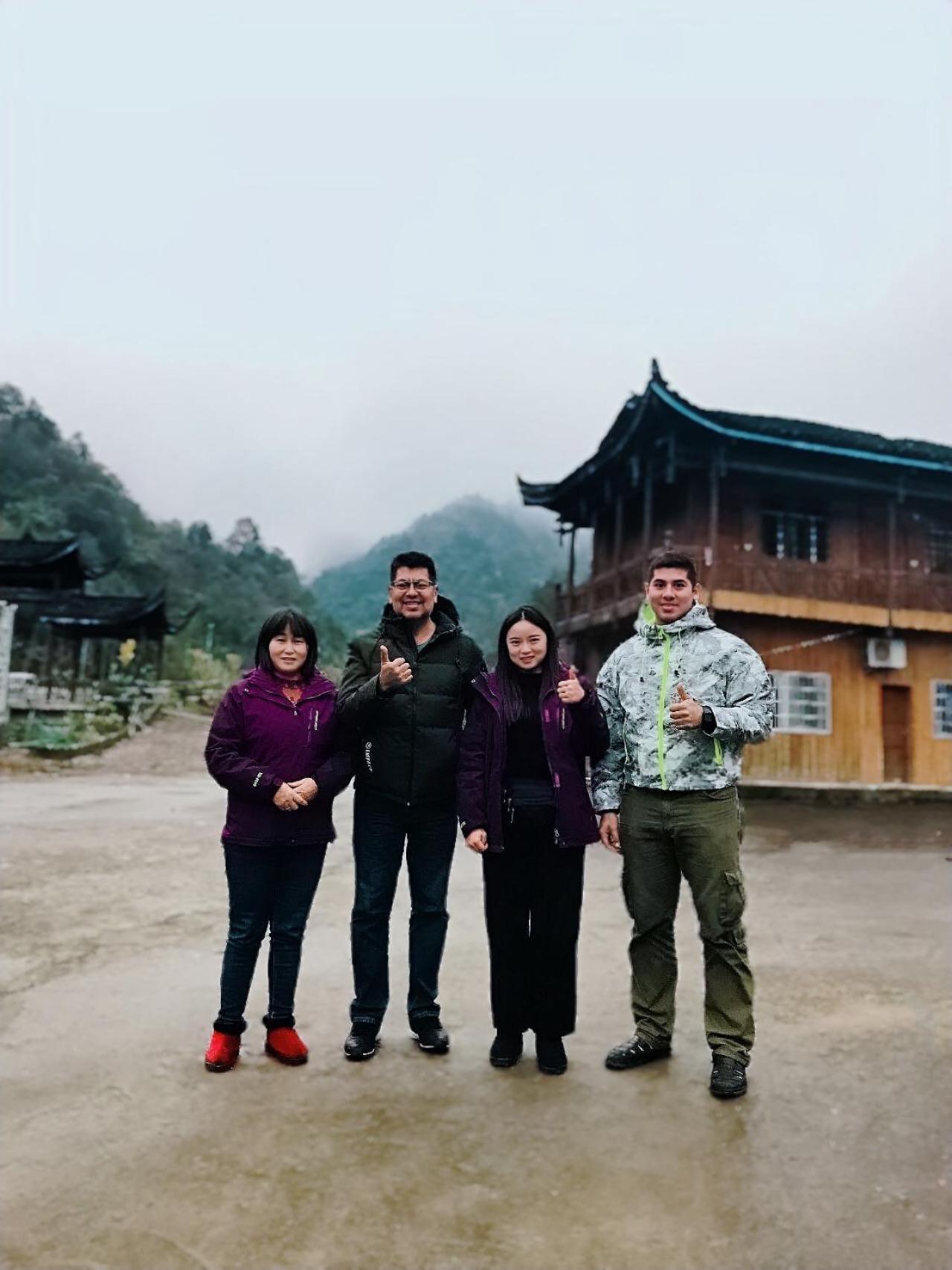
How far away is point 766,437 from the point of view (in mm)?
13391

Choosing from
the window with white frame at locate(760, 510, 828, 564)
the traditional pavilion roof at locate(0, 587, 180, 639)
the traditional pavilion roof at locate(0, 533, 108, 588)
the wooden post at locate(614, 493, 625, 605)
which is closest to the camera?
the window with white frame at locate(760, 510, 828, 564)

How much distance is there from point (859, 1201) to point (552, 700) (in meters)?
1.59

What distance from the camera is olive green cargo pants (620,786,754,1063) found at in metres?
2.87

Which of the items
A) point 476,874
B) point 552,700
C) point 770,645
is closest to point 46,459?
point 770,645

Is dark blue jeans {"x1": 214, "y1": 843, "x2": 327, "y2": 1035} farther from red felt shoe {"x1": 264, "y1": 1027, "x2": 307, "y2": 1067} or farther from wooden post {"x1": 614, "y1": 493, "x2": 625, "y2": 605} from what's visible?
wooden post {"x1": 614, "y1": 493, "x2": 625, "y2": 605}

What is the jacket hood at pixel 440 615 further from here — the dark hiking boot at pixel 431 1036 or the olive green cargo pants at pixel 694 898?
the dark hiking boot at pixel 431 1036

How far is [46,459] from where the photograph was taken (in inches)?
1823

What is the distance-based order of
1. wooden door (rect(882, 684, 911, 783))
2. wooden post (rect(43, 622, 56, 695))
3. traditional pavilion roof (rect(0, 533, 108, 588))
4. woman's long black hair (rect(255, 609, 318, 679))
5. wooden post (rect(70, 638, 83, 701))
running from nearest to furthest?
woman's long black hair (rect(255, 609, 318, 679))
wooden door (rect(882, 684, 911, 783))
wooden post (rect(43, 622, 56, 695))
traditional pavilion roof (rect(0, 533, 108, 588))
wooden post (rect(70, 638, 83, 701))

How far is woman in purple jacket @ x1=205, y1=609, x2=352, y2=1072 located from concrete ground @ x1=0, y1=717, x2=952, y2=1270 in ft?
0.81

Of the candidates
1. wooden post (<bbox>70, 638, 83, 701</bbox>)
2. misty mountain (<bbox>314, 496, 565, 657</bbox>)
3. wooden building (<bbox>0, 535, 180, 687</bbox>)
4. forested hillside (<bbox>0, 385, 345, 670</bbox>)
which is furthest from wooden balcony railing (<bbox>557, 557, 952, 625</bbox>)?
misty mountain (<bbox>314, 496, 565, 657</bbox>)

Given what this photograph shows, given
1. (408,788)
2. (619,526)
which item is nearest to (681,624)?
(408,788)

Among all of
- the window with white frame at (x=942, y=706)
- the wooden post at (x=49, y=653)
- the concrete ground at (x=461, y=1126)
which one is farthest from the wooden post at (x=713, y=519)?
the wooden post at (x=49, y=653)

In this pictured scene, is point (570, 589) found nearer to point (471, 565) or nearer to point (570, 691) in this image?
point (570, 691)

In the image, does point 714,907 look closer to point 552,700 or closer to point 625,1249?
point 552,700
